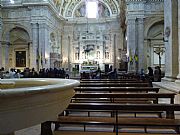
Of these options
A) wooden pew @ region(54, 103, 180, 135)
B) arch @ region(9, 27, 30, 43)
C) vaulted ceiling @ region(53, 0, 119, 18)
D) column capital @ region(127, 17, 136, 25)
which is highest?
vaulted ceiling @ region(53, 0, 119, 18)

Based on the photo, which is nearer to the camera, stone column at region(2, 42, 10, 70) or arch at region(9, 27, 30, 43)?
stone column at region(2, 42, 10, 70)

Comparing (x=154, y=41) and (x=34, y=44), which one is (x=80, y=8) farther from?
(x=154, y=41)

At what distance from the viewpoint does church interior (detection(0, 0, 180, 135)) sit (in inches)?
630

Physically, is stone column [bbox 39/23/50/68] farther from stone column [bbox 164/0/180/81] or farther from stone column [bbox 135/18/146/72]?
stone column [bbox 164/0/180/81]

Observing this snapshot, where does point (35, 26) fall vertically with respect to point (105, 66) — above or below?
above

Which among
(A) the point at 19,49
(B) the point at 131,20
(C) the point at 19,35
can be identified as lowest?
(A) the point at 19,49

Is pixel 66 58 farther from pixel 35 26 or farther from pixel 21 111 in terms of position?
pixel 21 111

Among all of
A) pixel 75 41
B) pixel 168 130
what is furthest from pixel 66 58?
pixel 168 130

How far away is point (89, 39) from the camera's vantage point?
35688 mm

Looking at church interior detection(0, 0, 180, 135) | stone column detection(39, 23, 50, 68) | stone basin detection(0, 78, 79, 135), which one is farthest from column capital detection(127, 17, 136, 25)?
stone basin detection(0, 78, 79, 135)

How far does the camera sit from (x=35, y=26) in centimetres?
2573

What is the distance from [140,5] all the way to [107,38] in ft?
46.7

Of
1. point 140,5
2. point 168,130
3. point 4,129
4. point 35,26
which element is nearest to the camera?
point 4,129

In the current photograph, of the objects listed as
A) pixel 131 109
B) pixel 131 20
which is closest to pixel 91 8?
pixel 131 20
